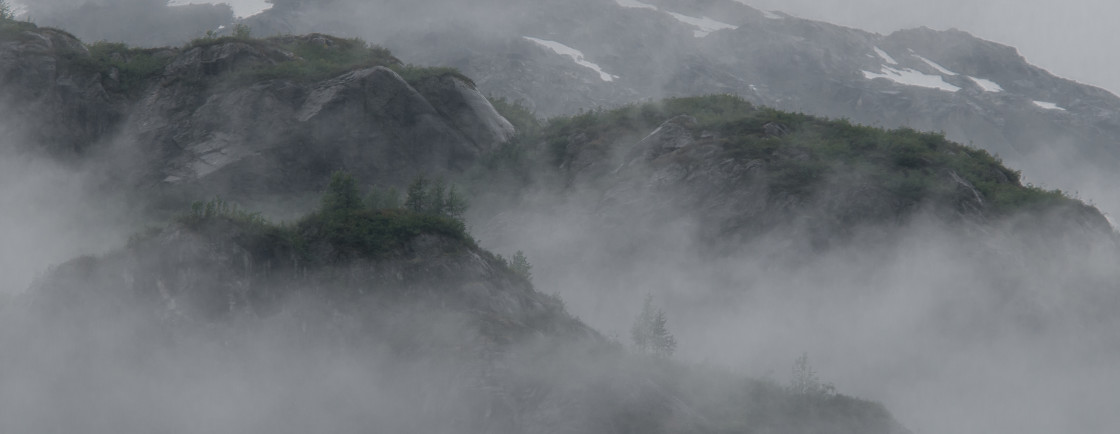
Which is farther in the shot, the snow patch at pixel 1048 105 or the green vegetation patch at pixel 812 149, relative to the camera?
the snow patch at pixel 1048 105

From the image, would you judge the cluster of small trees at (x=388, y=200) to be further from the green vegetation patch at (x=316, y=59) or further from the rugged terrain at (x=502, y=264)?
the green vegetation patch at (x=316, y=59)

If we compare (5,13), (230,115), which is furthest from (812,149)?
(5,13)

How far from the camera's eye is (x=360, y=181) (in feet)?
174

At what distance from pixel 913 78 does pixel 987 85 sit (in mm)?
13305

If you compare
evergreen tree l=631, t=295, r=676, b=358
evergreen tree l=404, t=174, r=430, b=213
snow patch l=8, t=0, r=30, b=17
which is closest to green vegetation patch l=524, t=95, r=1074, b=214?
evergreen tree l=404, t=174, r=430, b=213

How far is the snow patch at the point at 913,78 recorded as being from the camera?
158 meters

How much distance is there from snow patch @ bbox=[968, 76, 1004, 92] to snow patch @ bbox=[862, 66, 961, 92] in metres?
6.70

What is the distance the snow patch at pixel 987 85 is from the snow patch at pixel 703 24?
1615 inches

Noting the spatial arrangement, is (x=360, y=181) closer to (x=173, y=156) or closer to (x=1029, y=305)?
(x=173, y=156)

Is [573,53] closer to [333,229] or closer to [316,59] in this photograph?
[316,59]

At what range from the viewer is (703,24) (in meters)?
182

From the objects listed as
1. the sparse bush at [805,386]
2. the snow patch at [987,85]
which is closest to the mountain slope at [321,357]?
the sparse bush at [805,386]

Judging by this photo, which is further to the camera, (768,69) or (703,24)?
(703,24)

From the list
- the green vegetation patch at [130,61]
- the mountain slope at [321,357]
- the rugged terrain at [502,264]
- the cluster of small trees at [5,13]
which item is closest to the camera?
the mountain slope at [321,357]
